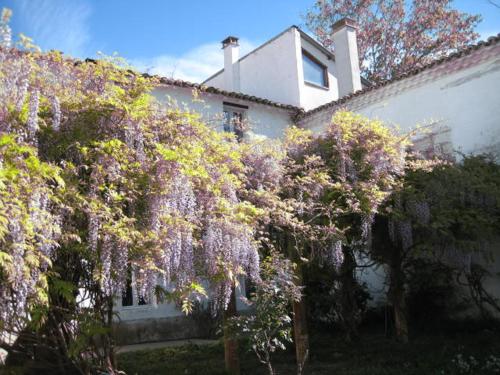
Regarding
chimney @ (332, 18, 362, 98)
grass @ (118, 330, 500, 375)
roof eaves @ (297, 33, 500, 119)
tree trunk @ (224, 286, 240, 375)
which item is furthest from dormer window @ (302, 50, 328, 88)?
tree trunk @ (224, 286, 240, 375)

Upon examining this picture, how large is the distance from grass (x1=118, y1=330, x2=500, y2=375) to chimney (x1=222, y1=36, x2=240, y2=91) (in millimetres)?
8989

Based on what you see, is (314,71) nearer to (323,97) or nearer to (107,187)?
(323,97)

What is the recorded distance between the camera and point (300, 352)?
269 inches

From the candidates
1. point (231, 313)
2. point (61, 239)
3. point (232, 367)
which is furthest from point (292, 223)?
point (61, 239)

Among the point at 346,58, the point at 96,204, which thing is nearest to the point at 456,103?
the point at 346,58

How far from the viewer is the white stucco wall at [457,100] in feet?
30.7

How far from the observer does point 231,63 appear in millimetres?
15734

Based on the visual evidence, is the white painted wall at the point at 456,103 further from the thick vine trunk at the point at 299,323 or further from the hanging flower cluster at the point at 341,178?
the thick vine trunk at the point at 299,323

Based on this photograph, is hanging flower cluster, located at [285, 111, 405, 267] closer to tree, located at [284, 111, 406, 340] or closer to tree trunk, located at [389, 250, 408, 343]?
tree, located at [284, 111, 406, 340]

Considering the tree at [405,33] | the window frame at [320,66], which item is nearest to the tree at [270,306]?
the window frame at [320,66]

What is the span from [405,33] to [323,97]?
21.9 ft

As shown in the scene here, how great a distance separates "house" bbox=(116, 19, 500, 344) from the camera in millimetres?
9516

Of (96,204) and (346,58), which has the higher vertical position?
(346,58)

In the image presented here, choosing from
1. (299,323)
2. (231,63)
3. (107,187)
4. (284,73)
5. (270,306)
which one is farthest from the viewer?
(231,63)
